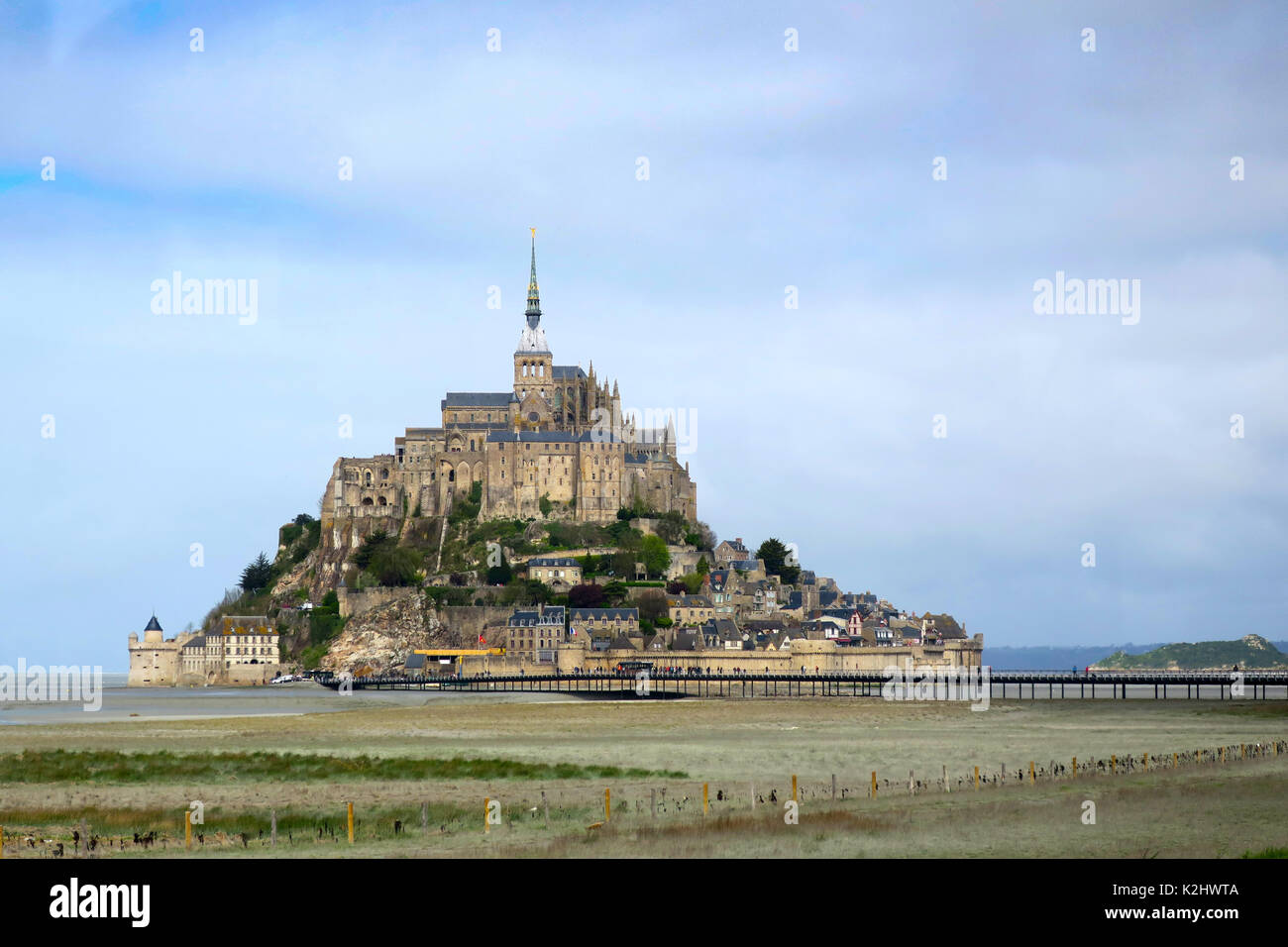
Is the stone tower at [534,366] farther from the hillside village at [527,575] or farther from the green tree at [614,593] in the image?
the green tree at [614,593]

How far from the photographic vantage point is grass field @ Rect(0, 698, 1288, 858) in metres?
26.8

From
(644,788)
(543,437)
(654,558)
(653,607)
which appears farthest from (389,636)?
(644,788)

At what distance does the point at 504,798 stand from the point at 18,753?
21524 millimetres

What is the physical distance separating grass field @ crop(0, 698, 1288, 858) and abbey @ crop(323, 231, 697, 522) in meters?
71.4

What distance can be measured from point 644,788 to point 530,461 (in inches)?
3954

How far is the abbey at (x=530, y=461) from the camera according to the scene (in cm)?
13538

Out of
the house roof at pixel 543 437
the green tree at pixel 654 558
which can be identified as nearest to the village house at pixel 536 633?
the green tree at pixel 654 558

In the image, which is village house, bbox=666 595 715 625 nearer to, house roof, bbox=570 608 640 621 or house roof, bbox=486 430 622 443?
house roof, bbox=570 608 640 621

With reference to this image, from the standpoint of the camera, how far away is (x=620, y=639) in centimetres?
11388

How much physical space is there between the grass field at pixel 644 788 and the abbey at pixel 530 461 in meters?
71.4

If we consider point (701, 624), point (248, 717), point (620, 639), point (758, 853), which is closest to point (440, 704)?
point (248, 717)

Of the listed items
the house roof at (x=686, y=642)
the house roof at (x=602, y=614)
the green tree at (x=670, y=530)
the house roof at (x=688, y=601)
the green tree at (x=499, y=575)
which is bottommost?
the house roof at (x=686, y=642)
